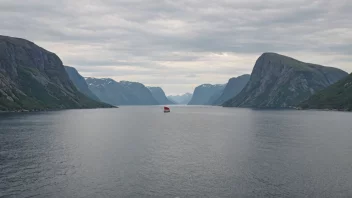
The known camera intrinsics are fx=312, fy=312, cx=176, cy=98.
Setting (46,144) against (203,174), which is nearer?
(203,174)

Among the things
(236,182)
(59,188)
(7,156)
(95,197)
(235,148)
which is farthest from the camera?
(235,148)

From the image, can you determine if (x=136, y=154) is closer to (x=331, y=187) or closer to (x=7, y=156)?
(x=7, y=156)

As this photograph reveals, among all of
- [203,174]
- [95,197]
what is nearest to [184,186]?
[203,174]

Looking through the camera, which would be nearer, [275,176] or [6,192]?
[6,192]

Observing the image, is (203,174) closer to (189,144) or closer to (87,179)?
(87,179)

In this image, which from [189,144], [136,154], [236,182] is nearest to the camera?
[236,182]

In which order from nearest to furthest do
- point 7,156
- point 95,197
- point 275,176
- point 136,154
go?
point 95,197
point 275,176
point 7,156
point 136,154

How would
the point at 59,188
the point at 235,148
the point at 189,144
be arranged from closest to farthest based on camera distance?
the point at 59,188 → the point at 235,148 → the point at 189,144

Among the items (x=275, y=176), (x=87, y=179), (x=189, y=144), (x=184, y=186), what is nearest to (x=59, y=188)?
(x=87, y=179)
